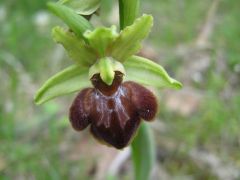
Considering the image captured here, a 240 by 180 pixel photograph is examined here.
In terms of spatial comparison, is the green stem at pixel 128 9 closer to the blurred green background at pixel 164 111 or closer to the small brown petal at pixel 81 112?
the small brown petal at pixel 81 112

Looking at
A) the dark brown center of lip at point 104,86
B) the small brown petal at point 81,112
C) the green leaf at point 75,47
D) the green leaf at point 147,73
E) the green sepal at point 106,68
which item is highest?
the green leaf at point 75,47

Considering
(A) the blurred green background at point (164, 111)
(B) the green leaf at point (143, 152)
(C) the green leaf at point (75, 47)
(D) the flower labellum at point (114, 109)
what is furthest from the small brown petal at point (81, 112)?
(A) the blurred green background at point (164, 111)

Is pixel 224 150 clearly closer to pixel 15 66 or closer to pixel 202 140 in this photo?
pixel 202 140

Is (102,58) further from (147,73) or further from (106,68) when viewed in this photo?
(147,73)

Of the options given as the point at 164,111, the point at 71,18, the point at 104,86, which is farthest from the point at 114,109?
the point at 164,111

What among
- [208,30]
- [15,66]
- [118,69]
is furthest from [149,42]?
[118,69]
